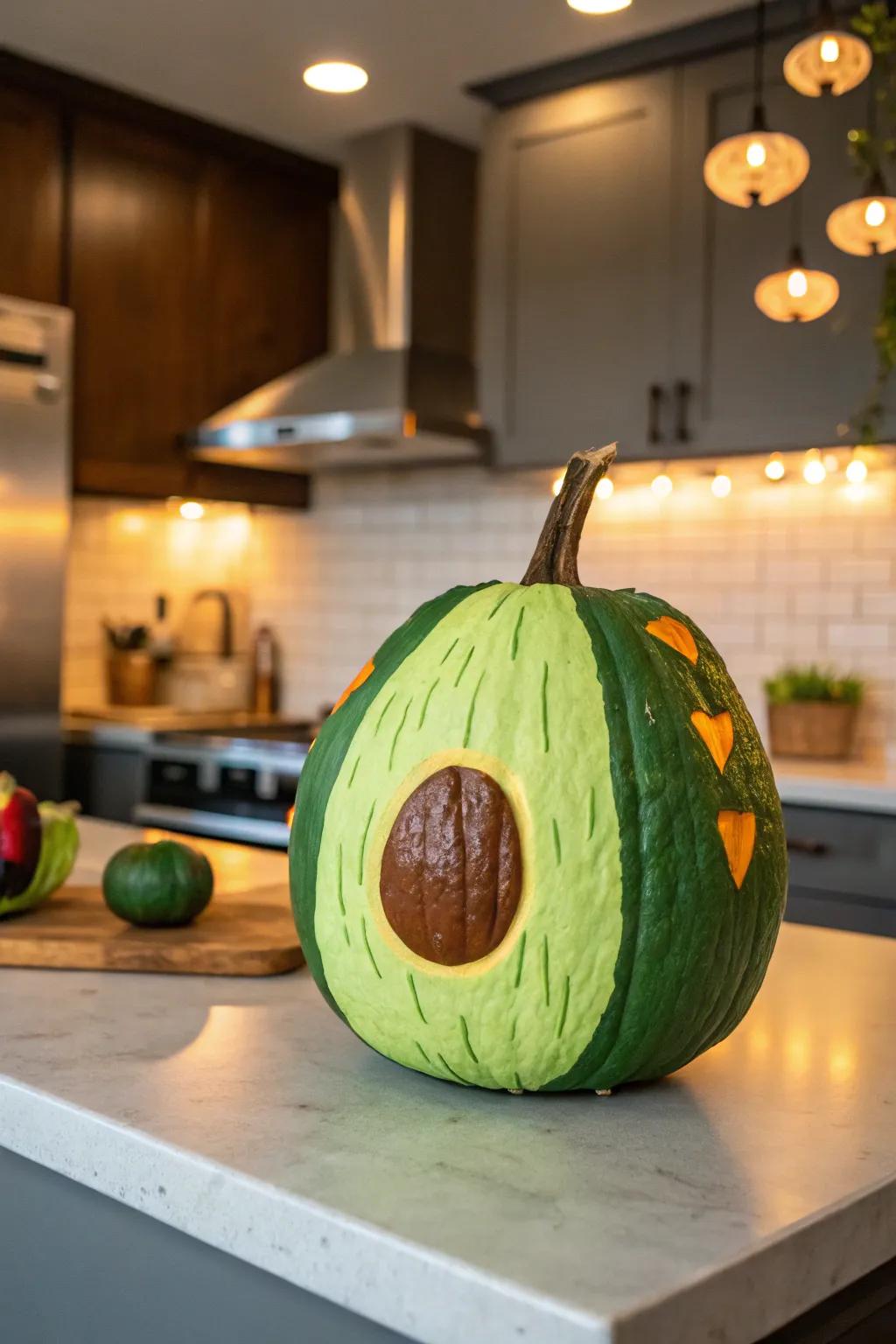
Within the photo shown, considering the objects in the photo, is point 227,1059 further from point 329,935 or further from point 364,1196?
point 364,1196

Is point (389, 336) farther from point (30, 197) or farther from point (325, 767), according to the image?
point (325, 767)

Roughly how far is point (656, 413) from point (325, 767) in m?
2.68

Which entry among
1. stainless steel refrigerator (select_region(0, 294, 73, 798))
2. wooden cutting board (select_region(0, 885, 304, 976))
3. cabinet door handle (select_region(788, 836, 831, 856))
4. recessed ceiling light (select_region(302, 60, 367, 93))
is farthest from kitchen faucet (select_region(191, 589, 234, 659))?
wooden cutting board (select_region(0, 885, 304, 976))

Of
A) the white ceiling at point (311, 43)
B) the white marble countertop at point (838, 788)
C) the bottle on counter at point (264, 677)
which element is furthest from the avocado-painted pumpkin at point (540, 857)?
the bottle on counter at point (264, 677)

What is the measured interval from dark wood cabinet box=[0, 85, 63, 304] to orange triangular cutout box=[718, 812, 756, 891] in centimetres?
330

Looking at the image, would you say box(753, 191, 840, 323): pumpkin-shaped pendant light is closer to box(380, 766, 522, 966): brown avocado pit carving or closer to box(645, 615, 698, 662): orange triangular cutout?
box(645, 615, 698, 662): orange triangular cutout

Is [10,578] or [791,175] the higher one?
[791,175]

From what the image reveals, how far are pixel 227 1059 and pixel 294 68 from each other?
3169mm

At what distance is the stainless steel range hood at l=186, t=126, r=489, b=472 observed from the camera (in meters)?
3.71

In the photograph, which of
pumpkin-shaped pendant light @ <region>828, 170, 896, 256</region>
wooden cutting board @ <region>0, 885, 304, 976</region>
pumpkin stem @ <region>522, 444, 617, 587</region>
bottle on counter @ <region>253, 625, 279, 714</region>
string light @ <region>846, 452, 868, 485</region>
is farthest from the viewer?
bottle on counter @ <region>253, 625, 279, 714</region>

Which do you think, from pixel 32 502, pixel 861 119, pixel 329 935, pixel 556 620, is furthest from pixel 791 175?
pixel 32 502

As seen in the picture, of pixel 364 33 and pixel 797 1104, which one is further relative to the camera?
pixel 364 33

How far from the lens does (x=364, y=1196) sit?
602 mm

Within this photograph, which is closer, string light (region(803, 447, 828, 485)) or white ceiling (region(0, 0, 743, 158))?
white ceiling (region(0, 0, 743, 158))
